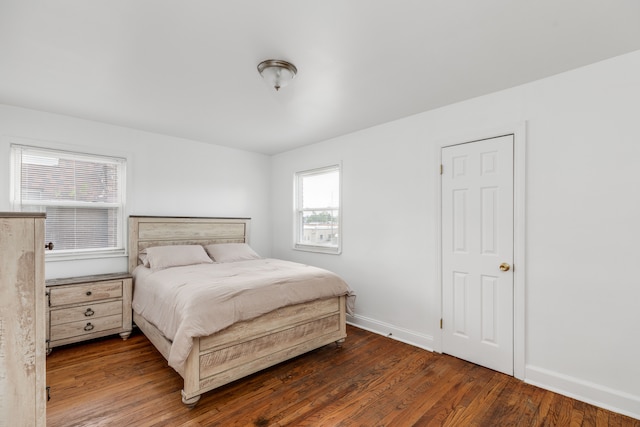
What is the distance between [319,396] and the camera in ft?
7.38

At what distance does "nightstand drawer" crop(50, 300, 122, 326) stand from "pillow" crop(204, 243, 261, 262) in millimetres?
1142

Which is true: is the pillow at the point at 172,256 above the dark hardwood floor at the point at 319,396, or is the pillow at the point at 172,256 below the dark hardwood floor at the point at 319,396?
above

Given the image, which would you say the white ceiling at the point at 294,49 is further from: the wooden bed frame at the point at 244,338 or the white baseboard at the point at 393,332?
the white baseboard at the point at 393,332

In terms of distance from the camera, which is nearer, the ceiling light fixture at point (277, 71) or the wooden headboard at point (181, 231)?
the ceiling light fixture at point (277, 71)

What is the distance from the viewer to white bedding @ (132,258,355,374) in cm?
214

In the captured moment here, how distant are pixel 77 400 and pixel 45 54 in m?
Result: 2.41

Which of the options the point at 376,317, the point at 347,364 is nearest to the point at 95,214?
the point at 347,364

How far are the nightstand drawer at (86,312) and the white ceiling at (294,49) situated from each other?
2.01 metres

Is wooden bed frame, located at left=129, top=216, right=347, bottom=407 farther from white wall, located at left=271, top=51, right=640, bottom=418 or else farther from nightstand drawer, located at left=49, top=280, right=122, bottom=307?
white wall, located at left=271, top=51, right=640, bottom=418

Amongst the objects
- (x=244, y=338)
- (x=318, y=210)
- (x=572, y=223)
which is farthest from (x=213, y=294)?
(x=572, y=223)

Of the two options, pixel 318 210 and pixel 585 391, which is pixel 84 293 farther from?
pixel 585 391

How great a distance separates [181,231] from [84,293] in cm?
124

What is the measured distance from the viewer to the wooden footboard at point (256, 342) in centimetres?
213

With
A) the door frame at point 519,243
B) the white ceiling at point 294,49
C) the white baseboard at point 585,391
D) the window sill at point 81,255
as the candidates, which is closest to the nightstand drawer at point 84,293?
the window sill at point 81,255
